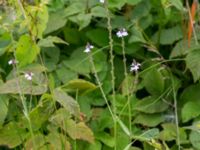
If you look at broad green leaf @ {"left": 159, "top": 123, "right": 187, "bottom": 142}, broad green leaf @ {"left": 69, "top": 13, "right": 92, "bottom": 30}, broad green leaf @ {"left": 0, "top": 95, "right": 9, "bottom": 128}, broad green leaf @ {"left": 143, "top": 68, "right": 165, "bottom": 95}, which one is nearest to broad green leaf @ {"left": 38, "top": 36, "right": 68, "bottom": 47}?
broad green leaf @ {"left": 69, "top": 13, "right": 92, "bottom": 30}

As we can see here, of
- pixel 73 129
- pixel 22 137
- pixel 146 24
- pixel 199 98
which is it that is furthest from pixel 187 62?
pixel 22 137

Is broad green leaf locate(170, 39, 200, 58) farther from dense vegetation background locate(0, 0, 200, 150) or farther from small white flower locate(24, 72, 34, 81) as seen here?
small white flower locate(24, 72, 34, 81)

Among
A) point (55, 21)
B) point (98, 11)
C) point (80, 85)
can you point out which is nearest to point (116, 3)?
point (98, 11)

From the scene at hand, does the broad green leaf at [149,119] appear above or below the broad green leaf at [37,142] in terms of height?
below

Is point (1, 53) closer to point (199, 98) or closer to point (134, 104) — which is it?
point (134, 104)

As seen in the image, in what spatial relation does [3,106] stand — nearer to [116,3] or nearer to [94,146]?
[94,146]

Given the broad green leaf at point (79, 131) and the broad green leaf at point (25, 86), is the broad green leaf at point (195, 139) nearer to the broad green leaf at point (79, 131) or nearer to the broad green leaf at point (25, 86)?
the broad green leaf at point (79, 131)

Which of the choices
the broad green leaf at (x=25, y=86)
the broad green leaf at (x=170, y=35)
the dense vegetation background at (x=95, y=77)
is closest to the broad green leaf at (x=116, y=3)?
the dense vegetation background at (x=95, y=77)
